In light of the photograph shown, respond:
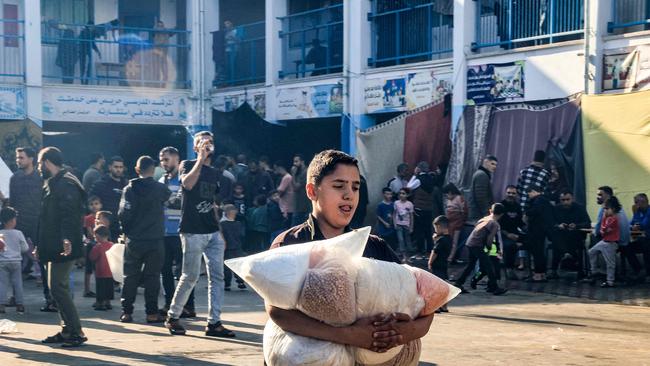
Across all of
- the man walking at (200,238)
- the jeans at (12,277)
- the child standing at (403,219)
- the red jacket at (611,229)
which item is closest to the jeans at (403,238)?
the child standing at (403,219)

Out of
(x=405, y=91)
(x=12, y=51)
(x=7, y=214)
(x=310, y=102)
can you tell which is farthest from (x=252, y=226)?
(x=12, y=51)

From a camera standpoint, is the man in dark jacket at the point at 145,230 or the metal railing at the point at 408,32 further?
the metal railing at the point at 408,32

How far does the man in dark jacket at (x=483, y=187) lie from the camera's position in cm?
1650

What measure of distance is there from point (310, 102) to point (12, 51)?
788 cm

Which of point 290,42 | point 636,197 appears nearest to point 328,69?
point 290,42

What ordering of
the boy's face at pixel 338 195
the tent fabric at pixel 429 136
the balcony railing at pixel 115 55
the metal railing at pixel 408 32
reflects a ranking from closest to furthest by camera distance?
the boy's face at pixel 338 195, the tent fabric at pixel 429 136, the metal railing at pixel 408 32, the balcony railing at pixel 115 55

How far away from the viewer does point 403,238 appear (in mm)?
17953

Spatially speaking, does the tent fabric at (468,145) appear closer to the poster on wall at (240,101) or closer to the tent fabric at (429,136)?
the tent fabric at (429,136)

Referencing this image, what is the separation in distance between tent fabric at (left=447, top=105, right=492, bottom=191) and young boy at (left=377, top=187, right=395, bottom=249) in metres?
1.30

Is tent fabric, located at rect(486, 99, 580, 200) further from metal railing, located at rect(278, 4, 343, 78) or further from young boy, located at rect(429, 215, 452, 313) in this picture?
metal railing, located at rect(278, 4, 343, 78)

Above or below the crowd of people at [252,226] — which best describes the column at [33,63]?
above

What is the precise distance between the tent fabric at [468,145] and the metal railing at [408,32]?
2.11 metres

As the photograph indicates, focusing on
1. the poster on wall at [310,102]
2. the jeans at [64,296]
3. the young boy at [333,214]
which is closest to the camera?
the young boy at [333,214]

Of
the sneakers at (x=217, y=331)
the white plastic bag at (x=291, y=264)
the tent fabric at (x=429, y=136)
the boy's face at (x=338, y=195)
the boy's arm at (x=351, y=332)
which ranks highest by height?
the tent fabric at (x=429, y=136)
